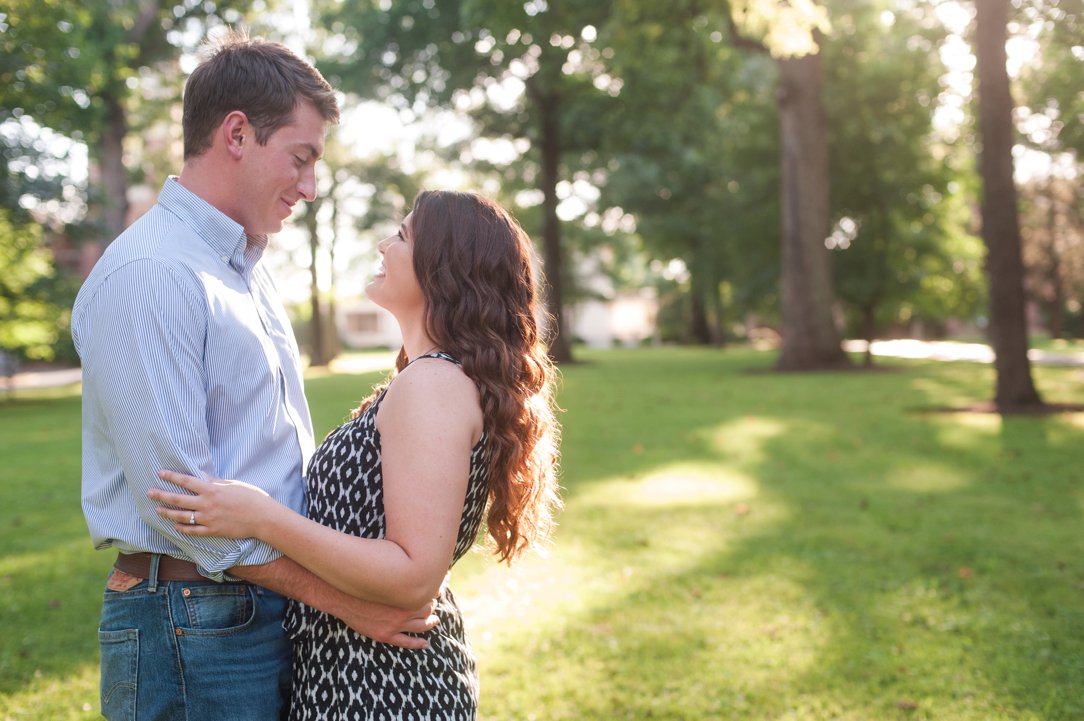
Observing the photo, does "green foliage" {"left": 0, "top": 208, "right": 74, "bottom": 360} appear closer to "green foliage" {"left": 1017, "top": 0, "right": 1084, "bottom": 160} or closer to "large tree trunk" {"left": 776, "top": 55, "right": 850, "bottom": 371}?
"large tree trunk" {"left": 776, "top": 55, "right": 850, "bottom": 371}

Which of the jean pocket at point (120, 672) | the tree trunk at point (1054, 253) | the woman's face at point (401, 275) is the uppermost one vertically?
the tree trunk at point (1054, 253)

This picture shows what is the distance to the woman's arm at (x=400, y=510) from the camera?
2018mm

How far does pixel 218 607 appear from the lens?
217 centimetres

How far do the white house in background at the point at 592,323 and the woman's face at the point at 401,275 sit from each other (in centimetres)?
6786

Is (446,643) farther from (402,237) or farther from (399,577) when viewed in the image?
(402,237)

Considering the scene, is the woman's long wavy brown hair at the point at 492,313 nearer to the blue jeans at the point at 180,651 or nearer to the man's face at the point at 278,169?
the man's face at the point at 278,169

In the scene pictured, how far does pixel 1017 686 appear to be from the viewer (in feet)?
15.8

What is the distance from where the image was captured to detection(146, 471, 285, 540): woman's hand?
1.98 meters

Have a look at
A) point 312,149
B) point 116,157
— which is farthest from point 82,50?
point 312,149

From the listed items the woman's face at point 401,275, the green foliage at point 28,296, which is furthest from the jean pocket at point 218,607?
the green foliage at point 28,296

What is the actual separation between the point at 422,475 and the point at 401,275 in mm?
561

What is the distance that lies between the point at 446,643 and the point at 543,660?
3.04 metres

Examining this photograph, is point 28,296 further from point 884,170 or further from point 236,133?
point 236,133

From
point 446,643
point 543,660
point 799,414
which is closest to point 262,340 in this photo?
point 446,643
